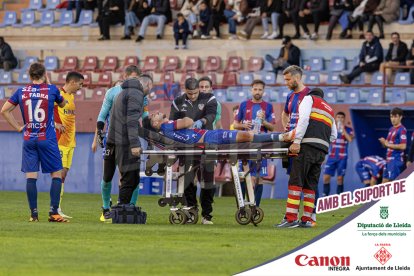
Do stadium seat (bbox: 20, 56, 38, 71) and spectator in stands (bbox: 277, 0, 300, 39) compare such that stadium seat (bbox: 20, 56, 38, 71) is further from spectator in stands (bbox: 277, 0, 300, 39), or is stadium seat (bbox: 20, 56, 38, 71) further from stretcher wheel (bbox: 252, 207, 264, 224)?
stretcher wheel (bbox: 252, 207, 264, 224)

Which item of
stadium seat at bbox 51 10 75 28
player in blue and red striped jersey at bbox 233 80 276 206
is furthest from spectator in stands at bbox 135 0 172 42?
player in blue and red striped jersey at bbox 233 80 276 206

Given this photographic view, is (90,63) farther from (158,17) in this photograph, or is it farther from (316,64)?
(316,64)

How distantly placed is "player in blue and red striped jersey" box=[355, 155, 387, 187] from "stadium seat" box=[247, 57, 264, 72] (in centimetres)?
586

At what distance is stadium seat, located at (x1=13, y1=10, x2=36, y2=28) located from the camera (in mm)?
36719

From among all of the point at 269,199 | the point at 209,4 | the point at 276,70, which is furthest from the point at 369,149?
the point at 209,4

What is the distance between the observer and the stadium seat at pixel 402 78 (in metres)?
27.5

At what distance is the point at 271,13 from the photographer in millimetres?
31984

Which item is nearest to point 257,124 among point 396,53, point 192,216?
point 192,216

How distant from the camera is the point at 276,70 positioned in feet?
99.2

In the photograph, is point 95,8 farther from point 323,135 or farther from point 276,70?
point 323,135

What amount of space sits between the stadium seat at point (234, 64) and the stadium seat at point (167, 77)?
1419mm

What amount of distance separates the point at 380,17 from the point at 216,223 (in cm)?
1487

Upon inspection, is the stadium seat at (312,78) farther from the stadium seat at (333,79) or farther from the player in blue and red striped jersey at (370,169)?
the player in blue and red striped jersey at (370,169)

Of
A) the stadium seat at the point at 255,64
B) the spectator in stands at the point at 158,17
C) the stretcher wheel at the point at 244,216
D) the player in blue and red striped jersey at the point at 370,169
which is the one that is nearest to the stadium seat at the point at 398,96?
the player in blue and red striped jersey at the point at 370,169
